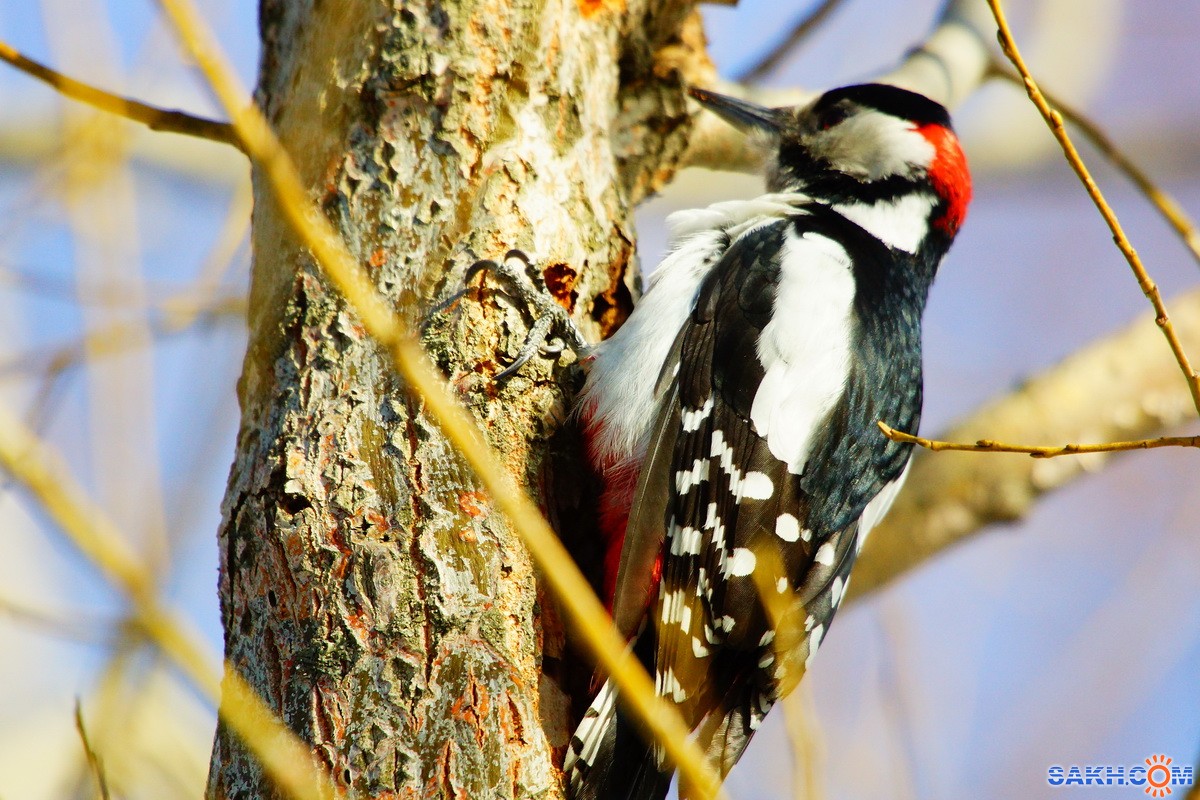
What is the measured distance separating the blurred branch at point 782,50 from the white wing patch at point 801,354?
1337mm

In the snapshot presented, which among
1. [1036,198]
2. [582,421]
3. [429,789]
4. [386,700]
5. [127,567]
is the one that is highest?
[1036,198]

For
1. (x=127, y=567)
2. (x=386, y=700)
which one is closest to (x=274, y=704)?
(x=386, y=700)

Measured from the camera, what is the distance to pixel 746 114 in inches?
129

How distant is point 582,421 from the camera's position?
2439 mm

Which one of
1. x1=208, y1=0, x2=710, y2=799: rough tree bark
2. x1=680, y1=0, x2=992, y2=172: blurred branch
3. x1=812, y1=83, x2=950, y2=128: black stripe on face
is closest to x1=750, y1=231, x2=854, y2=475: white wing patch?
x1=208, y1=0, x2=710, y2=799: rough tree bark

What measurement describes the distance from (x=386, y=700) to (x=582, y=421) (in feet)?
2.68

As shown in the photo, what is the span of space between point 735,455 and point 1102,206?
3.16ft

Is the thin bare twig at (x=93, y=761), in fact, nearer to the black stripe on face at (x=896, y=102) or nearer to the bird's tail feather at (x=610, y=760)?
the bird's tail feather at (x=610, y=760)

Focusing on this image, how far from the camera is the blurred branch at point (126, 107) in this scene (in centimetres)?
197

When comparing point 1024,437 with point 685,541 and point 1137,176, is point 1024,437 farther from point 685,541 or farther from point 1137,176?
point 685,541

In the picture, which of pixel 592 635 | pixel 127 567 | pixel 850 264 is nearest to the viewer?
pixel 127 567

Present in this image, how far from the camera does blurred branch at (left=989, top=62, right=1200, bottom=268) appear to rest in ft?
7.20

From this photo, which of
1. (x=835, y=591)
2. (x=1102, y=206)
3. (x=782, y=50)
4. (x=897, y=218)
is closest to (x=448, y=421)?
(x=1102, y=206)

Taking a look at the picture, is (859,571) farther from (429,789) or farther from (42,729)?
(42,729)
